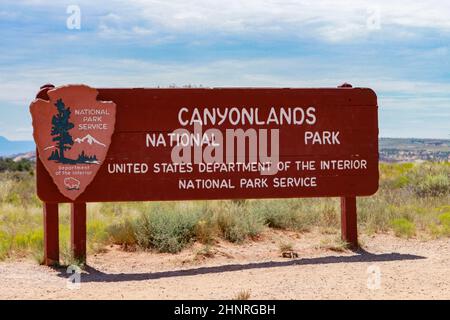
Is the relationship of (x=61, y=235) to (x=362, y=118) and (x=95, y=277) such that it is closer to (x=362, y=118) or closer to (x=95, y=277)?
(x=95, y=277)

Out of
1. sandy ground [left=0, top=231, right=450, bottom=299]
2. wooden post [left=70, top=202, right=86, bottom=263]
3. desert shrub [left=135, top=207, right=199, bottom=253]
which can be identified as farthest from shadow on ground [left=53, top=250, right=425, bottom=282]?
desert shrub [left=135, top=207, right=199, bottom=253]

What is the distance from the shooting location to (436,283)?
870 cm

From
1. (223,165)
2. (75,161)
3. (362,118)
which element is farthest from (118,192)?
(362,118)

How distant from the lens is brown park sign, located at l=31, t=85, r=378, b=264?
10.3 metres

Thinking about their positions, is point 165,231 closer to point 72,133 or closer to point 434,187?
point 72,133

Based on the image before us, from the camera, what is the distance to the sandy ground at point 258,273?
826 centimetres

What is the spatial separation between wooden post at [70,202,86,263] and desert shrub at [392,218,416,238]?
19.5ft

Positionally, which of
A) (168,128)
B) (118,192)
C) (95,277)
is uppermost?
(168,128)

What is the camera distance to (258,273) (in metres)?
9.68

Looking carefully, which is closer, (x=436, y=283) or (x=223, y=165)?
(x=436, y=283)

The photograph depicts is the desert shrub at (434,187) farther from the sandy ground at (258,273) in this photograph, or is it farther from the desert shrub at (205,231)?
the desert shrub at (205,231)

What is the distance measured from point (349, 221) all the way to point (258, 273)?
8.57 feet

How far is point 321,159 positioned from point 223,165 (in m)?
1.59

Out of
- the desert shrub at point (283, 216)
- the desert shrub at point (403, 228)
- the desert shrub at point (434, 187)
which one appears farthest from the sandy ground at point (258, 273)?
the desert shrub at point (434, 187)
